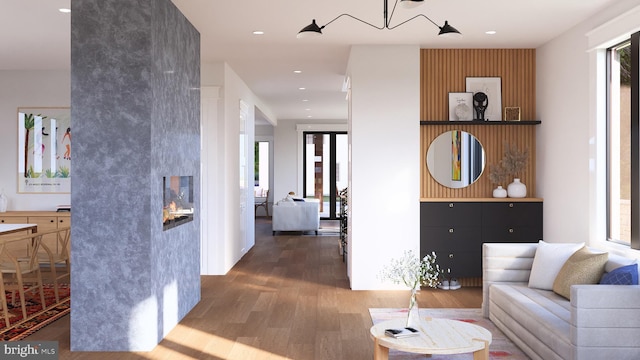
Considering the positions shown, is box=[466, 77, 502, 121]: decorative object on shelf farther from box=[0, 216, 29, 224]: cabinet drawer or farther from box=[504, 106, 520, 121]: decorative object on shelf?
box=[0, 216, 29, 224]: cabinet drawer

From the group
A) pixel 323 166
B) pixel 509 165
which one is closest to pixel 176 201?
pixel 509 165

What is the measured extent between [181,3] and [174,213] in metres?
1.79

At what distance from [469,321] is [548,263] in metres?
0.87

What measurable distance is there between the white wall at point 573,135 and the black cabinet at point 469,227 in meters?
0.28

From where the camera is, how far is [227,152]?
7379 mm

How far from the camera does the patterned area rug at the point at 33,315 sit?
4.55m

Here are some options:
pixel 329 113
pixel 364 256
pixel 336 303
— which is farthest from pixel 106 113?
pixel 329 113

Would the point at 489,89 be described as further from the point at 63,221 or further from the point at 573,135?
the point at 63,221

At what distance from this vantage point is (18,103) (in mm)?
7828

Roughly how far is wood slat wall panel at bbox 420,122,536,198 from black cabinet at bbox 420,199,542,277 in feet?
1.10

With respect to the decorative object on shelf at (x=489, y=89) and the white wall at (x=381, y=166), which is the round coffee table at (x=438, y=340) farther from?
the decorative object on shelf at (x=489, y=89)

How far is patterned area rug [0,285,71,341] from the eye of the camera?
14.9ft

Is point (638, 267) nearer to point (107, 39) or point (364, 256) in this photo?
point (364, 256)

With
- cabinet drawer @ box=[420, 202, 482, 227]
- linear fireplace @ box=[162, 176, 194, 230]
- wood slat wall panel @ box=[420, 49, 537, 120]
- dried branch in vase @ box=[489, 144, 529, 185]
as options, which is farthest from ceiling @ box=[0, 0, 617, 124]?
cabinet drawer @ box=[420, 202, 482, 227]
